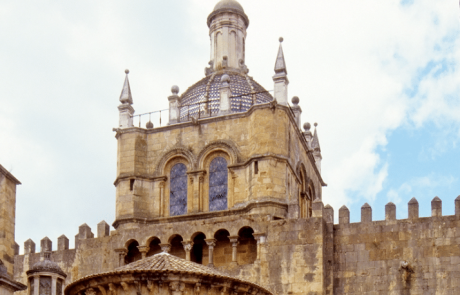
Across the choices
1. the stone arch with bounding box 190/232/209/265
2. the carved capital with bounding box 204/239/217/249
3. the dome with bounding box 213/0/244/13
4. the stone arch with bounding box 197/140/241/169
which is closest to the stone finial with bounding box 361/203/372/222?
the carved capital with bounding box 204/239/217/249

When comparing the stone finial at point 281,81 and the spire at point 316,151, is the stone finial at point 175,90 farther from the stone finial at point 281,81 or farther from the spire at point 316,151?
the spire at point 316,151

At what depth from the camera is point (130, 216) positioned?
48.2 meters

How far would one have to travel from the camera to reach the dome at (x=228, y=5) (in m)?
54.3

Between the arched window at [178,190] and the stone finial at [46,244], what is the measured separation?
5243 millimetres

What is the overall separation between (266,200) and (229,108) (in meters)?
5.52

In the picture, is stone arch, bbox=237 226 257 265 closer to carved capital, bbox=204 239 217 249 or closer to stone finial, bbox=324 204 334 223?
carved capital, bbox=204 239 217 249

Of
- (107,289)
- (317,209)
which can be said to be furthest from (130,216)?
(107,289)

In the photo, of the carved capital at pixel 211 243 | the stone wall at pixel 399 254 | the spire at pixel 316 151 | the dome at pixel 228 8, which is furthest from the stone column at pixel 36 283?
the spire at pixel 316 151

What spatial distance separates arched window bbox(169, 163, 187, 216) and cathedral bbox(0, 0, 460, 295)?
2.0 inches

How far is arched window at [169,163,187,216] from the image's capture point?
159 feet

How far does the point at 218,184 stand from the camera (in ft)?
158

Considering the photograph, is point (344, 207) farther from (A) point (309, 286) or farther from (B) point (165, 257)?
(B) point (165, 257)

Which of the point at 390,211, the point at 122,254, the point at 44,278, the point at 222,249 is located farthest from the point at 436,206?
the point at 44,278

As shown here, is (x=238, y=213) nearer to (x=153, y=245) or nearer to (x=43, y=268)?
(x=153, y=245)
